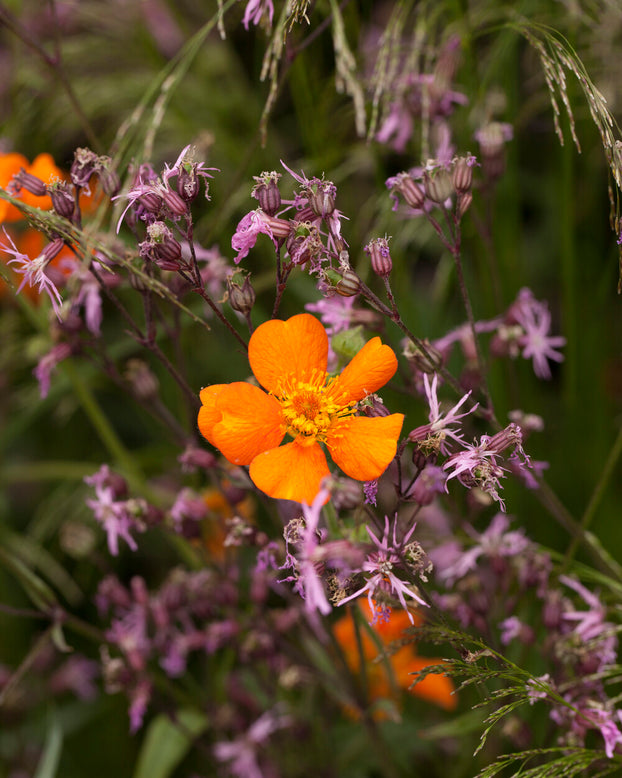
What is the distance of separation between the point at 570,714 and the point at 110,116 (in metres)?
2.24

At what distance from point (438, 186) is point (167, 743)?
111cm

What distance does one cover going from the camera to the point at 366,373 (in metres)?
0.99

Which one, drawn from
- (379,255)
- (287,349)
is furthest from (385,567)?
(379,255)

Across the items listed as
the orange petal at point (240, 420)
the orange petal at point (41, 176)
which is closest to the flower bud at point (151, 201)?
the orange petal at point (240, 420)

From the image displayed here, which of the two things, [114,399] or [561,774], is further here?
[114,399]

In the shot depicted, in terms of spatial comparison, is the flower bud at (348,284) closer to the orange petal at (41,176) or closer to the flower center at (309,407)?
the flower center at (309,407)

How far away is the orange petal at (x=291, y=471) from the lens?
930 mm

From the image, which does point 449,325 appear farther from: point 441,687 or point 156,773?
point 156,773

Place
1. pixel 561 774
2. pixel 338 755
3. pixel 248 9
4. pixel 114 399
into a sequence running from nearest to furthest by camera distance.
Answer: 1. pixel 561 774
2. pixel 248 9
3. pixel 338 755
4. pixel 114 399

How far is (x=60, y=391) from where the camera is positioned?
187cm

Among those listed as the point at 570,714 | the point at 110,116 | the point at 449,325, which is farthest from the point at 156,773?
the point at 110,116

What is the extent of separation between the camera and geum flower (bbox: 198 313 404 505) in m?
0.93

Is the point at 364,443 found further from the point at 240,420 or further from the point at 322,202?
the point at 322,202

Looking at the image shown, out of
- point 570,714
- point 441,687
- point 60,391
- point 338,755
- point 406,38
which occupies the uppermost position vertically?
point 406,38
